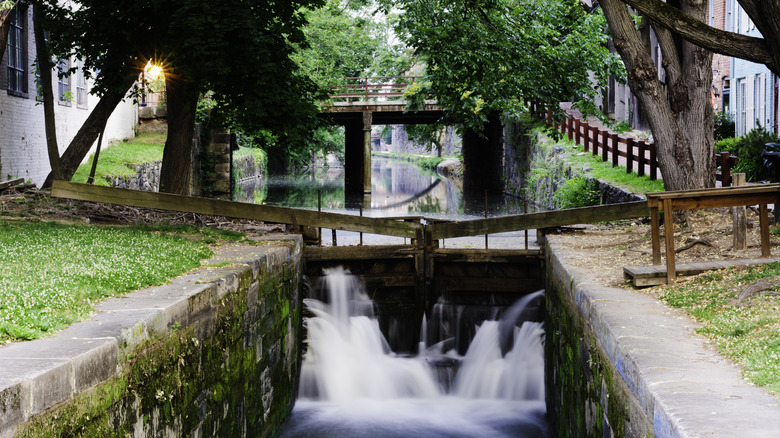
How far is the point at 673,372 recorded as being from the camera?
4.82 metres

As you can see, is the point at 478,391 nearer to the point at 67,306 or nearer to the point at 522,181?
the point at 67,306

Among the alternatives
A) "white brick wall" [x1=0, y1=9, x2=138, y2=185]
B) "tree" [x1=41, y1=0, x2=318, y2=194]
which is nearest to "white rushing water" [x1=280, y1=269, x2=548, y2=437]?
"tree" [x1=41, y1=0, x2=318, y2=194]

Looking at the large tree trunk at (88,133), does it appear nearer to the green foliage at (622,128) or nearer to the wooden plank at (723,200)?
the wooden plank at (723,200)

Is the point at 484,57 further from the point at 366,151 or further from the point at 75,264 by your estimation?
the point at 366,151

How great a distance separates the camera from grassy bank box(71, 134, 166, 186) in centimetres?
2073

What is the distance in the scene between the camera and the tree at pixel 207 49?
1361cm

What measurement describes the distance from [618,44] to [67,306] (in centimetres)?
883

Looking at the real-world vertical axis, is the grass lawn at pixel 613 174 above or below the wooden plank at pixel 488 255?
above

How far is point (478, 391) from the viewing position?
1203cm

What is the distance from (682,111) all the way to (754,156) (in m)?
5.51

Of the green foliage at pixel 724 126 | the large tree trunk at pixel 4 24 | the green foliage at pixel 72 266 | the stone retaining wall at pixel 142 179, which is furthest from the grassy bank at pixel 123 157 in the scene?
the green foliage at pixel 724 126

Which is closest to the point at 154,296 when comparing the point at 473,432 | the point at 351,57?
the point at 473,432

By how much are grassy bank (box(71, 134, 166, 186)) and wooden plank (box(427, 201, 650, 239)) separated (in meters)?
9.23

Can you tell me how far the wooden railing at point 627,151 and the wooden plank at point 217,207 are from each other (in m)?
4.73
